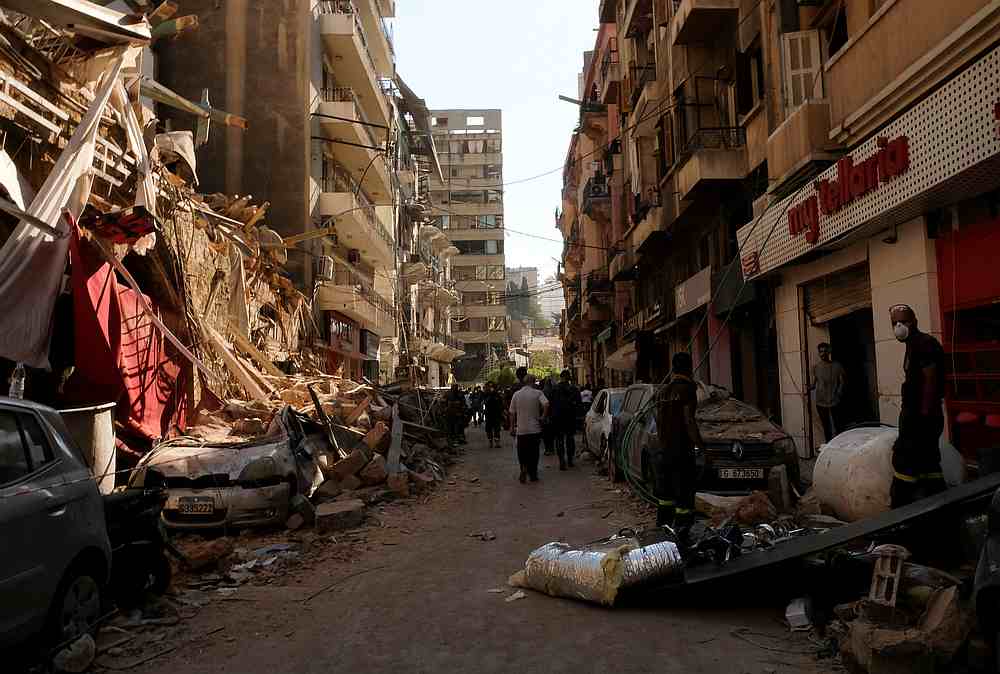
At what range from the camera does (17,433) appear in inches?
177

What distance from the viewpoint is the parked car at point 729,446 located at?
9039 mm

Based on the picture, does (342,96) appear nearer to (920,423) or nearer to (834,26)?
(834,26)

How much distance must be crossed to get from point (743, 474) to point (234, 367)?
888 centimetres

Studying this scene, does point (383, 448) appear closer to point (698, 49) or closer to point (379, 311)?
point (698, 49)

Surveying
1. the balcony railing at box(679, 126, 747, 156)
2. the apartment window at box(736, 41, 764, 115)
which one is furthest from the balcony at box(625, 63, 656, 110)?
the apartment window at box(736, 41, 764, 115)

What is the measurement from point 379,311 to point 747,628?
32.7 m

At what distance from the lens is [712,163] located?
1652 centimetres

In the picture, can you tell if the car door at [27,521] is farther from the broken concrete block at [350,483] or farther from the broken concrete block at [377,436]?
the broken concrete block at [377,436]

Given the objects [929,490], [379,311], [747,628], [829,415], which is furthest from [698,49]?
[379,311]

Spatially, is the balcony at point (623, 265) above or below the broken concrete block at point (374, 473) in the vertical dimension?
above

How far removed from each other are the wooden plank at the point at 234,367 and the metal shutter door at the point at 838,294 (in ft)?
32.0

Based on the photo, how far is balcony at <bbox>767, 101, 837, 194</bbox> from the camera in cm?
1158

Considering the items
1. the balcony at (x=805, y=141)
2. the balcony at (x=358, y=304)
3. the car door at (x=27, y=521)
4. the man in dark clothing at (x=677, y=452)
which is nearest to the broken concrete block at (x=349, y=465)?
the man in dark clothing at (x=677, y=452)

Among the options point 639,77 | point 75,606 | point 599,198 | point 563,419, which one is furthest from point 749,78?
point 599,198
